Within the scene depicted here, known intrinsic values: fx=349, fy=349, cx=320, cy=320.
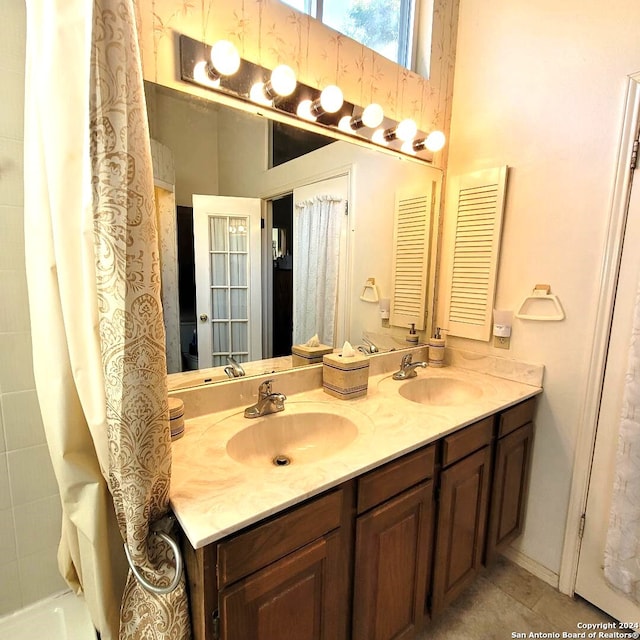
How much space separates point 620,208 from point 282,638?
173 cm

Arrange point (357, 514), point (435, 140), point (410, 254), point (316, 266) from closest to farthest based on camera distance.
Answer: point (357, 514)
point (316, 266)
point (435, 140)
point (410, 254)

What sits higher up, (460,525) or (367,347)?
(367,347)

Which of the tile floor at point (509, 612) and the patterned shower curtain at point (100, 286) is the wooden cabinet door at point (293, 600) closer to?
the patterned shower curtain at point (100, 286)

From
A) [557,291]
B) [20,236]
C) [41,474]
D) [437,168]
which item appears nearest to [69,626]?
[41,474]

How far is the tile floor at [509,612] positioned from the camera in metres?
1.35

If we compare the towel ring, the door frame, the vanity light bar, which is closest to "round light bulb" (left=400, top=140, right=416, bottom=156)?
the vanity light bar

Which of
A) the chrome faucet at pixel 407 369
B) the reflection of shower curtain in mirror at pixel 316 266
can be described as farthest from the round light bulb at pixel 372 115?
the chrome faucet at pixel 407 369

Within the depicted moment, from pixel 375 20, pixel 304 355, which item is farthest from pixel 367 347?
pixel 375 20

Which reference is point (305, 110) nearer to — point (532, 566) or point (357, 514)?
point (357, 514)

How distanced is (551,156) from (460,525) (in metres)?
1.52

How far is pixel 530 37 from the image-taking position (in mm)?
1492

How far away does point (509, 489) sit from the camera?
59.5 inches

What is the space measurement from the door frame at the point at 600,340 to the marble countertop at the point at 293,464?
0.22m

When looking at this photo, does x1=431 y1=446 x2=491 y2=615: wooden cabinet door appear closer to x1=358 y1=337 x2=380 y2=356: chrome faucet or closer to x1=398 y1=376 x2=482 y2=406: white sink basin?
x1=398 y1=376 x2=482 y2=406: white sink basin
